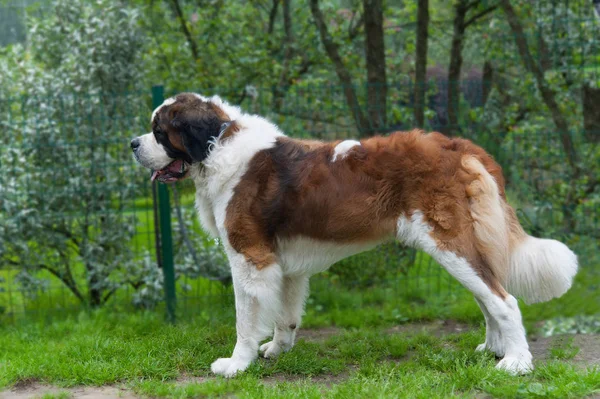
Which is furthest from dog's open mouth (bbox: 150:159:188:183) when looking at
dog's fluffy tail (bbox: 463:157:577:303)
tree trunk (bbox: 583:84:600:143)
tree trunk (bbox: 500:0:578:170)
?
tree trunk (bbox: 583:84:600:143)

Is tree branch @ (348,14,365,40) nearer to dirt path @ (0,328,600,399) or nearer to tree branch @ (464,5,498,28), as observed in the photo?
tree branch @ (464,5,498,28)

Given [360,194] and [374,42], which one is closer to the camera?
[360,194]

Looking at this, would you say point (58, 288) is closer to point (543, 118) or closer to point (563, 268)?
point (563, 268)

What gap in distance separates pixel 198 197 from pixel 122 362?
137 cm

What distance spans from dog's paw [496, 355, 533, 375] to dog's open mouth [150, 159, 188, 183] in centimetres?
268

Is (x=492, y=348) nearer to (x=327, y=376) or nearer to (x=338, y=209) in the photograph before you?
(x=327, y=376)

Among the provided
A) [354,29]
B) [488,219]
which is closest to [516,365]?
[488,219]

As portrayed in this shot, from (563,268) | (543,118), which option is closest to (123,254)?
(563,268)

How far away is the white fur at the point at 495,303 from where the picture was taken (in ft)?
15.1

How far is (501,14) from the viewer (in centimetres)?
909

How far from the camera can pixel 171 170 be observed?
17.1ft

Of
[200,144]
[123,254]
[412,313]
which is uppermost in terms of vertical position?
[200,144]

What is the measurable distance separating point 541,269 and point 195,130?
2.69 metres

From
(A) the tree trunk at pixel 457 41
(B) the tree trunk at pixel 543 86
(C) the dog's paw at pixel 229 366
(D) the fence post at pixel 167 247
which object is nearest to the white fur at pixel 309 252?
(C) the dog's paw at pixel 229 366
